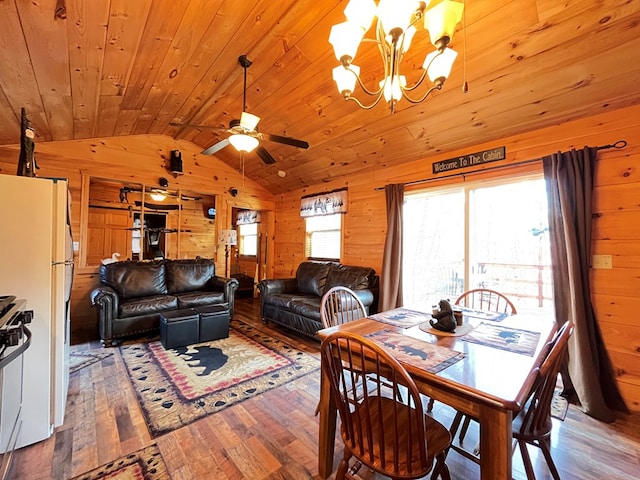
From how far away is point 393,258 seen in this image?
3.68 metres

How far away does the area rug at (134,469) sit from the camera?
1494mm

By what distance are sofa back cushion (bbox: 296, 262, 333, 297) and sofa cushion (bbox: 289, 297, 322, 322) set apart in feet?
1.37

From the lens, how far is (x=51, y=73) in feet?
6.97

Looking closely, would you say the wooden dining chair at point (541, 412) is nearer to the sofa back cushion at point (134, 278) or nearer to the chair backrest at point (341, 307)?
the chair backrest at point (341, 307)

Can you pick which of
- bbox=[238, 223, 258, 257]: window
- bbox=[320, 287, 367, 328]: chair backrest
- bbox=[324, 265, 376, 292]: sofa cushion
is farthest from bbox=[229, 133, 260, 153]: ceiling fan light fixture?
bbox=[238, 223, 258, 257]: window

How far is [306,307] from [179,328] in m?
1.49

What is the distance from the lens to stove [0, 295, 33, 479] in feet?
3.35

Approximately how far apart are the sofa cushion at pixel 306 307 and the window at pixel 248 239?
3.33 metres

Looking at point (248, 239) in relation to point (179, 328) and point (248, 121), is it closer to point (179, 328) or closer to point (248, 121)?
point (179, 328)

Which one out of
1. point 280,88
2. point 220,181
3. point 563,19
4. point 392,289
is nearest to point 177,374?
point 392,289

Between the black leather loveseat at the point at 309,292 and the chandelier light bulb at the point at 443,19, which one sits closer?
the chandelier light bulb at the point at 443,19

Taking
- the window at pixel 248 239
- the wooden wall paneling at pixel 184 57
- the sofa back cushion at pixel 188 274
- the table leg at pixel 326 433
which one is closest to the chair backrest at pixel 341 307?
the table leg at pixel 326 433

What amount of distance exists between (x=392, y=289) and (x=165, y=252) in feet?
16.0

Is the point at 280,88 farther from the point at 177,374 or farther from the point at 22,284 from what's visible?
the point at 177,374
